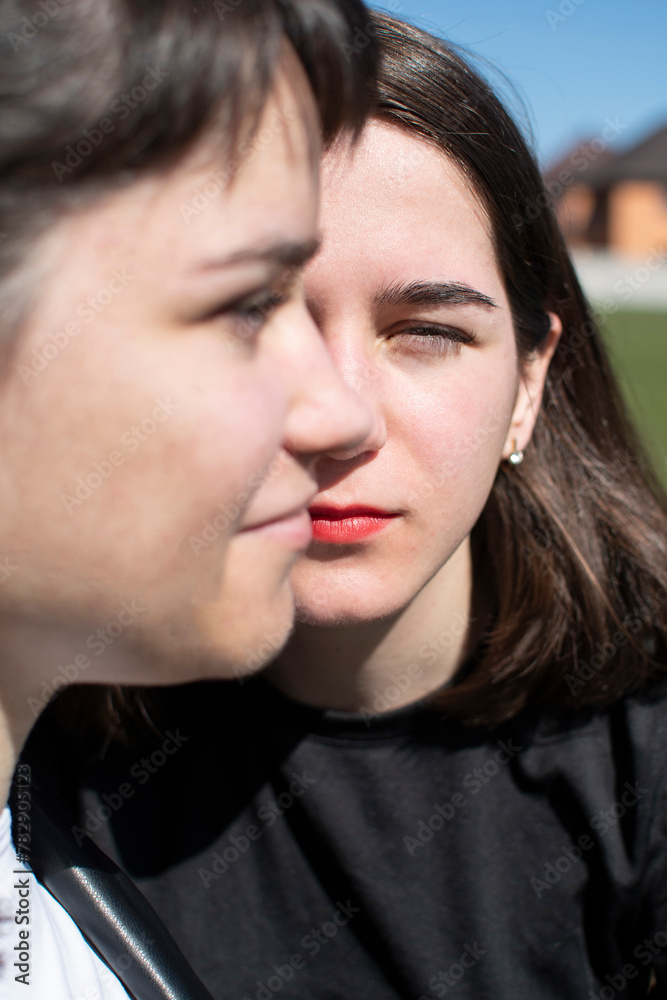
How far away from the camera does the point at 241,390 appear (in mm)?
1257

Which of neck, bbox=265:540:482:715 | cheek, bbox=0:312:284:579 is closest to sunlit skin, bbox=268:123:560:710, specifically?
neck, bbox=265:540:482:715

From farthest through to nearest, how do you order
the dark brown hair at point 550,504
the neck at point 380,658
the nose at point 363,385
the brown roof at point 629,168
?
the brown roof at point 629,168, the neck at point 380,658, the dark brown hair at point 550,504, the nose at point 363,385

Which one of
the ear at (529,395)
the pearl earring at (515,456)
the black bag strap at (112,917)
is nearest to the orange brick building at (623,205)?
the ear at (529,395)

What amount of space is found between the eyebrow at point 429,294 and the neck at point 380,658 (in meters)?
0.78

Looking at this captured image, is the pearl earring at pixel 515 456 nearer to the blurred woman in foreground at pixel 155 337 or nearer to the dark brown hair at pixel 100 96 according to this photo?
the blurred woman in foreground at pixel 155 337

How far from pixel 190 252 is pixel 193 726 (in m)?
1.65

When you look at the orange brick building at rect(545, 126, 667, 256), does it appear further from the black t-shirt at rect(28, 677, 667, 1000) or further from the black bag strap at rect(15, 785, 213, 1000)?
the black bag strap at rect(15, 785, 213, 1000)

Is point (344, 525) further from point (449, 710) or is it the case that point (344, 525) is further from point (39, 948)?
point (39, 948)

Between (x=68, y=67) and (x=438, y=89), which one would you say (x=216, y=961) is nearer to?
(x=68, y=67)

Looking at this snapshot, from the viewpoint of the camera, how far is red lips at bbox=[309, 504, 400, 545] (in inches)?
74.9

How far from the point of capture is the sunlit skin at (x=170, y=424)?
115 cm

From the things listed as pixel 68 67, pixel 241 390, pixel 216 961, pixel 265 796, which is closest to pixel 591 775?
pixel 265 796

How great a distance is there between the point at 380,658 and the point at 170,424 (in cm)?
130

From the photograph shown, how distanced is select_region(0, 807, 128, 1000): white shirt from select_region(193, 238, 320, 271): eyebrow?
3.47ft
